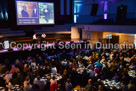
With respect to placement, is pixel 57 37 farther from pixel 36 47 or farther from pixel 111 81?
pixel 111 81

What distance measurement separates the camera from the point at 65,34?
1861 centimetres

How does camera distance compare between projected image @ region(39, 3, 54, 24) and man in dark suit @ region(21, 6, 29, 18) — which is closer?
man in dark suit @ region(21, 6, 29, 18)

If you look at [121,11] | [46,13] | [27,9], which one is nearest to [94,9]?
[121,11]

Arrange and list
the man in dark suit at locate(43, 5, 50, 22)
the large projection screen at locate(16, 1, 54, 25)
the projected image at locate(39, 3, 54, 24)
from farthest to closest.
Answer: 1. the man in dark suit at locate(43, 5, 50, 22)
2. the projected image at locate(39, 3, 54, 24)
3. the large projection screen at locate(16, 1, 54, 25)

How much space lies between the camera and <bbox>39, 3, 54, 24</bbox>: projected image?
48.7 feet

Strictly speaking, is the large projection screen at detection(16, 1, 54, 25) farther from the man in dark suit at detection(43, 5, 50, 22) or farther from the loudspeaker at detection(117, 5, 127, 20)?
the loudspeaker at detection(117, 5, 127, 20)

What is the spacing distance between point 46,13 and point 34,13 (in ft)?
4.39

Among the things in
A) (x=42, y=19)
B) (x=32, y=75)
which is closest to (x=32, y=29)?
(x=42, y=19)

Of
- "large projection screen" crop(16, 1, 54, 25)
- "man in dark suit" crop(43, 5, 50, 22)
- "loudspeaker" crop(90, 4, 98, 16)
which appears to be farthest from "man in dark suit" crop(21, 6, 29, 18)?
"loudspeaker" crop(90, 4, 98, 16)

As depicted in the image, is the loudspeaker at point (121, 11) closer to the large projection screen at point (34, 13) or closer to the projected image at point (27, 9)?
the large projection screen at point (34, 13)

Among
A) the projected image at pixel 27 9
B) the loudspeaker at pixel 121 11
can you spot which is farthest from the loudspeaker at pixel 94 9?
the projected image at pixel 27 9

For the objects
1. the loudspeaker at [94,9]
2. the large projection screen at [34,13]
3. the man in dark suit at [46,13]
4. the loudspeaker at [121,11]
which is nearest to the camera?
the large projection screen at [34,13]

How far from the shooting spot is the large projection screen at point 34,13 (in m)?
13.7

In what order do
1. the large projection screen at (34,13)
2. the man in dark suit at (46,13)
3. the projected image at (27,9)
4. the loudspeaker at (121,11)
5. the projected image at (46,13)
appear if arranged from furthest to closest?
the man in dark suit at (46,13) → the projected image at (46,13) → the loudspeaker at (121,11) → the large projection screen at (34,13) → the projected image at (27,9)
